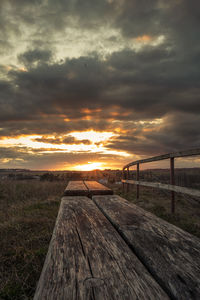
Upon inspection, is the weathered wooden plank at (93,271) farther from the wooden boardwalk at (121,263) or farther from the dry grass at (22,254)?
the dry grass at (22,254)

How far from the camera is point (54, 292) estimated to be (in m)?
0.67

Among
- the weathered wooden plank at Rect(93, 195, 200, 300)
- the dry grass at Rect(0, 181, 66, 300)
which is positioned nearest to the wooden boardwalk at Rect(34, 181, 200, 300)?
the weathered wooden plank at Rect(93, 195, 200, 300)

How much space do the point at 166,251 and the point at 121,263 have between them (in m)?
0.29

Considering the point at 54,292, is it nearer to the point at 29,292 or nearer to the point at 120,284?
the point at 120,284

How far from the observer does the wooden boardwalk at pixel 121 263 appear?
2.26ft

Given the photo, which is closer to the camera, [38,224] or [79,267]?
[79,267]

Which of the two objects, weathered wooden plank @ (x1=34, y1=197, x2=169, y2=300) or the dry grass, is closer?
weathered wooden plank @ (x1=34, y1=197, x2=169, y2=300)

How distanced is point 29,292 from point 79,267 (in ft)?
4.76

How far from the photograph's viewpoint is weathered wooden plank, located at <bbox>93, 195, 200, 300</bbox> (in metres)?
0.73

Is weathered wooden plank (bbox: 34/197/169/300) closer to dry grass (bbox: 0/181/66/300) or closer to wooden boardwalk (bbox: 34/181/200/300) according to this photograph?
wooden boardwalk (bbox: 34/181/200/300)

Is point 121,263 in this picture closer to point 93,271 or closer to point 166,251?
point 93,271

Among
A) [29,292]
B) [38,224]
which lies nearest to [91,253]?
[29,292]

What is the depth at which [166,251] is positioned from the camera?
102 centimetres

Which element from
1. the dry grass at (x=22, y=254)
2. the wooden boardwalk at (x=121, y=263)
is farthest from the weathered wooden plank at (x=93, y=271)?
the dry grass at (x=22, y=254)
